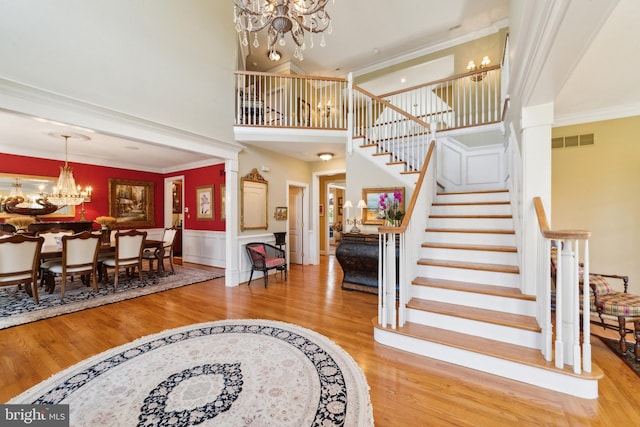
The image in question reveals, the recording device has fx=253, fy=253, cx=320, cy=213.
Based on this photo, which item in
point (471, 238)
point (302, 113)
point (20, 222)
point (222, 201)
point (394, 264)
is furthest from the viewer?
point (302, 113)

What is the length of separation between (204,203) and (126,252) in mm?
2268

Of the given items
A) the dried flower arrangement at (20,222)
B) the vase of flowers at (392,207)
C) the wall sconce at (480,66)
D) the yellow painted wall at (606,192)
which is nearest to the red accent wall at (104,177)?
the dried flower arrangement at (20,222)

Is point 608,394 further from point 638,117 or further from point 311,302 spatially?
point 638,117

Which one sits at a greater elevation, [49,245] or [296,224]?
[296,224]

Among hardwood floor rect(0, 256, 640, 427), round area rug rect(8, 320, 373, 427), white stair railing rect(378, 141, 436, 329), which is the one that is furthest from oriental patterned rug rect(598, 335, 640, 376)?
round area rug rect(8, 320, 373, 427)

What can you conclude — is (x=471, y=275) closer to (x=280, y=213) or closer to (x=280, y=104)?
(x=280, y=213)

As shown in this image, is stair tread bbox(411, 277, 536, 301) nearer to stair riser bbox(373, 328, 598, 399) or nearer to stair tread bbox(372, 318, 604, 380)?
stair tread bbox(372, 318, 604, 380)

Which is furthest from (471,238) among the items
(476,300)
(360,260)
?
(360,260)

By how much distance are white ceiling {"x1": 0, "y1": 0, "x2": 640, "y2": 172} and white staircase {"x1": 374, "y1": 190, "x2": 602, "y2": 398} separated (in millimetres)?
1743

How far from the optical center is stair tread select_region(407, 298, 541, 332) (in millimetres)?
2213

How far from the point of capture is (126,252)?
4.63m

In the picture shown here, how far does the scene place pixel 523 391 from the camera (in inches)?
74.2

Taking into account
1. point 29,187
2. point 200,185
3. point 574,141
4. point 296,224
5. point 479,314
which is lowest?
point 479,314

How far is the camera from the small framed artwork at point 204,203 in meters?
6.46
